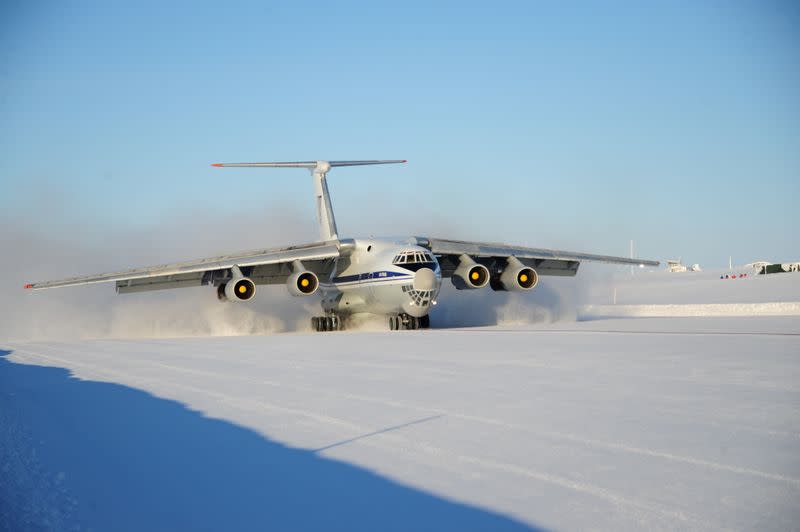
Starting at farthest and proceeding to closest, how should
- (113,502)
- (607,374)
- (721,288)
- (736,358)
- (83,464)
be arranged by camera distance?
(721,288) → (736,358) → (607,374) → (83,464) → (113,502)

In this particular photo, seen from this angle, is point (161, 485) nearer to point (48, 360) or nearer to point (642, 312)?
point (48, 360)

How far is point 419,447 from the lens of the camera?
4719 mm

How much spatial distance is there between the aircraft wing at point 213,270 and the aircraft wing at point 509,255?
11.9 feet

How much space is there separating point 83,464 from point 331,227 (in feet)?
71.9

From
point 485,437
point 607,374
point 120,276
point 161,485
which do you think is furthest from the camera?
point 120,276

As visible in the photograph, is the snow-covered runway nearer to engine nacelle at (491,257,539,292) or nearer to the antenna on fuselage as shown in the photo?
engine nacelle at (491,257,539,292)

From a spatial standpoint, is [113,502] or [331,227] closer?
[113,502]

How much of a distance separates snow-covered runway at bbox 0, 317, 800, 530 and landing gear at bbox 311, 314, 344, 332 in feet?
49.3

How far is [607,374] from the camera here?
8156 mm

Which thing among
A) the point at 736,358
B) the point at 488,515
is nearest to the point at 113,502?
the point at 488,515

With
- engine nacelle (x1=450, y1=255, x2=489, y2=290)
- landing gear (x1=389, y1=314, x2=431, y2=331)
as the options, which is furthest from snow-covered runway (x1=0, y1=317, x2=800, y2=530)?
engine nacelle (x1=450, y1=255, x2=489, y2=290)

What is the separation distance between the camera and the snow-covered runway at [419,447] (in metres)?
3.47

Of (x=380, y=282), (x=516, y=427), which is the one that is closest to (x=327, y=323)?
(x=380, y=282)

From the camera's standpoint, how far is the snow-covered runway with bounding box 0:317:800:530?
11.4ft
